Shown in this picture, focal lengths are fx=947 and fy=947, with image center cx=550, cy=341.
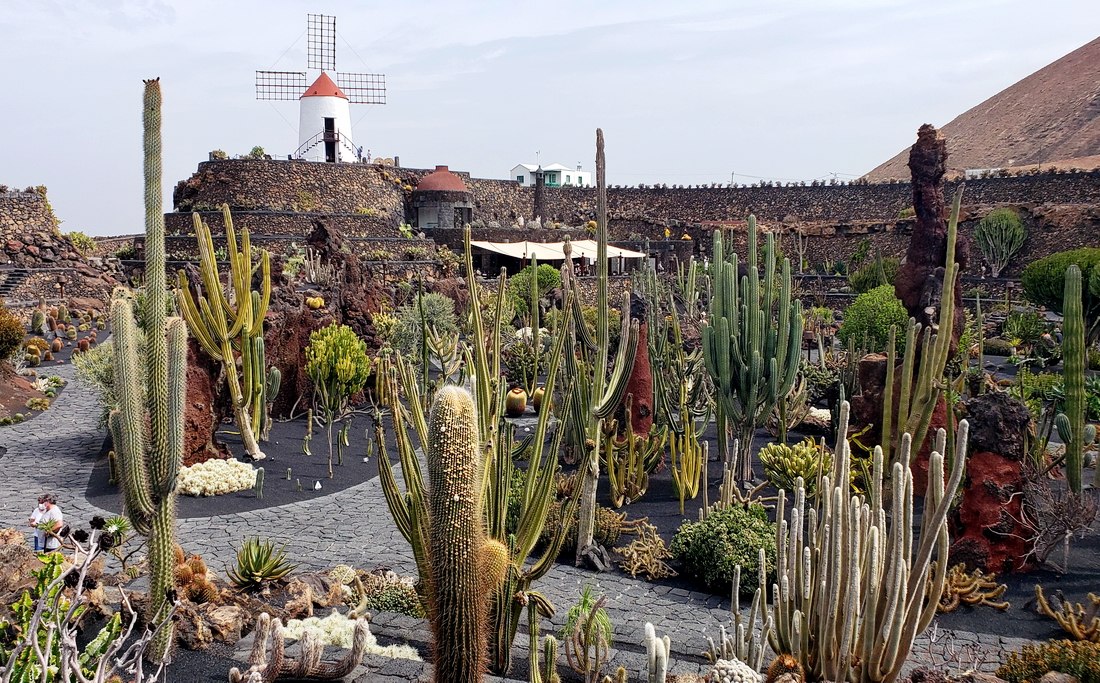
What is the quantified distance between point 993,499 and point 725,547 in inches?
79.1

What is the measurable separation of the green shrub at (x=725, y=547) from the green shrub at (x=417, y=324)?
7.24m

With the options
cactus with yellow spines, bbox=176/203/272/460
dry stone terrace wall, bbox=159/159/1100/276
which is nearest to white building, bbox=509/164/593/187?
dry stone terrace wall, bbox=159/159/1100/276

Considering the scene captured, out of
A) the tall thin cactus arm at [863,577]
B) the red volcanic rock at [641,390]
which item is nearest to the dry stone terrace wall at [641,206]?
the red volcanic rock at [641,390]

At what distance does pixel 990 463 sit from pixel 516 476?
13.0 feet

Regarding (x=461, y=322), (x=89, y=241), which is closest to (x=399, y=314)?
(x=461, y=322)

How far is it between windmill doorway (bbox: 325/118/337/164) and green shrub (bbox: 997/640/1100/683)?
3715 centimetres

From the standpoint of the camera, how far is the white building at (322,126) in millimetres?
39281

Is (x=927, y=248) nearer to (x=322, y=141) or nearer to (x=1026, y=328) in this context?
(x=1026, y=328)

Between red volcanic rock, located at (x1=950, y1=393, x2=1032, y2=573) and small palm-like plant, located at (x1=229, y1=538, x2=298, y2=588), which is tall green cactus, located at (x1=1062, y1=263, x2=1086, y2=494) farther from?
small palm-like plant, located at (x1=229, y1=538, x2=298, y2=588)

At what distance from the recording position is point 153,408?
16.0 ft

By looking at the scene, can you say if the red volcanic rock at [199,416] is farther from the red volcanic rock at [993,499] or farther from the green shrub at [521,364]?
the red volcanic rock at [993,499]

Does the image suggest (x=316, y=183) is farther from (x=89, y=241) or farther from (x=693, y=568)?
(x=693, y=568)

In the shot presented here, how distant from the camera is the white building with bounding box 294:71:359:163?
1547 inches

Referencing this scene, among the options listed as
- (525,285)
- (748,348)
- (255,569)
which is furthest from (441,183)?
(255,569)
